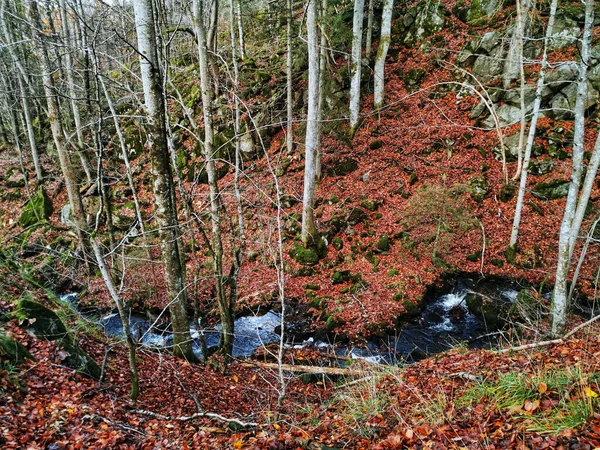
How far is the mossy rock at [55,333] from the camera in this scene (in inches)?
175

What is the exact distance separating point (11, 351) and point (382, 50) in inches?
589

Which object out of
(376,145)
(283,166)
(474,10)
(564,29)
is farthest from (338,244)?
(474,10)

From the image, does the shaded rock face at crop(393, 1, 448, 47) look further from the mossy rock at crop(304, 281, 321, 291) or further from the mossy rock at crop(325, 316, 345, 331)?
the mossy rock at crop(325, 316, 345, 331)

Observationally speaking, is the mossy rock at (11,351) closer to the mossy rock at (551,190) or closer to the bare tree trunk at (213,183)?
A: the bare tree trunk at (213,183)

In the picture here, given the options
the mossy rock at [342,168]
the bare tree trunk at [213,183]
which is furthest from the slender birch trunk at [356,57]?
the bare tree trunk at [213,183]

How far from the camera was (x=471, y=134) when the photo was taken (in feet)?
42.3

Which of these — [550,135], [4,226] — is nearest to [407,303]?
[550,135]

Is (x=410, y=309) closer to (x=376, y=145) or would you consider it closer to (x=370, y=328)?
(x=370, y=328)

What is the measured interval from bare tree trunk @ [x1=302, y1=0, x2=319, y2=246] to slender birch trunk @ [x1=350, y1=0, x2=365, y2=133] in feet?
9.62

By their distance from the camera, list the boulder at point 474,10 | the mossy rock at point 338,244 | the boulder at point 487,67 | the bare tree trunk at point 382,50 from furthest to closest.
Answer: the boulder at point 474,10
the bare tree trunk at point 382,50
the boulder at point 487,67
the mossy rock at point 338,244

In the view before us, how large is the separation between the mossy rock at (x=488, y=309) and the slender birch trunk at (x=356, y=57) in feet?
24.3

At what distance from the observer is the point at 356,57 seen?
479 inches

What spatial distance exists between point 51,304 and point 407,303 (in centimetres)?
860

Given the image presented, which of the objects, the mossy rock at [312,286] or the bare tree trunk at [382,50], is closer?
the mossy rock at [312,286]
